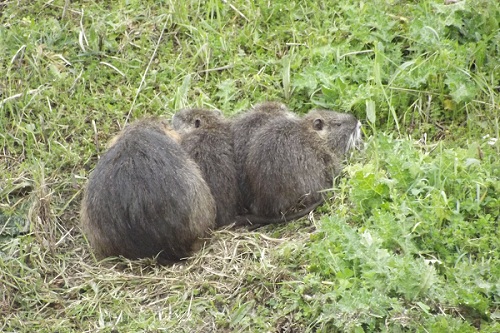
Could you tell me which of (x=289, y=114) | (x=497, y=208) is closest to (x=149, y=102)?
(x=289, y=114)

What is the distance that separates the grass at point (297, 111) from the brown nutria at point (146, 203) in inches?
7.3

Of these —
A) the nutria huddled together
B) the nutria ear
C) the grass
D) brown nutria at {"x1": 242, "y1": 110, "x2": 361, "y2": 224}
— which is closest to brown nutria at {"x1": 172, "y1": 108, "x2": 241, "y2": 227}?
the nutria huddled together

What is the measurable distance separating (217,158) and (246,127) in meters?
0.39

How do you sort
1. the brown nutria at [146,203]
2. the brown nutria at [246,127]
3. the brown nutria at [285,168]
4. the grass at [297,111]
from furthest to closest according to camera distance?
the brown nutria at [246,127]
the brown nutria at [285,168]
the brown nutria at [146,203]
the grass at [297,111]

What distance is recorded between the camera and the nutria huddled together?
621 centimetres

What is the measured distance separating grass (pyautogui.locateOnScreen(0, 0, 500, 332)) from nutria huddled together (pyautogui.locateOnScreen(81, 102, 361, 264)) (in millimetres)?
175

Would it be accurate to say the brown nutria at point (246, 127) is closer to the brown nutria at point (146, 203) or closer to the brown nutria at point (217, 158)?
the brown nutria at point (217, 158)

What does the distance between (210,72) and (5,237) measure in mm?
2432

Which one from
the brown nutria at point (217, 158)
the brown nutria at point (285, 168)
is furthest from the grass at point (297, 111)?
the brown nutria at point (217, 158)

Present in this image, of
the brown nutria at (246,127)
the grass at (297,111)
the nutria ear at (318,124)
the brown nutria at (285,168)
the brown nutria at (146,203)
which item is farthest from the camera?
the nutria ear at (318,124)

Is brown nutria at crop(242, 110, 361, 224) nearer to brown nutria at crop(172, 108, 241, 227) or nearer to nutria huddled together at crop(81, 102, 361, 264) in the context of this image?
nutria huddled together at crop(81, 102, 361, 264)

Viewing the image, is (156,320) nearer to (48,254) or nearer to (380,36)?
(48,254)

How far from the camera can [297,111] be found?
781cm

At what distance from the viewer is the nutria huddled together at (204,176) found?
6.21 meters
